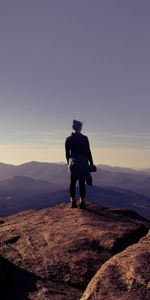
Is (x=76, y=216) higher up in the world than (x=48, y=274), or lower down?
higher up

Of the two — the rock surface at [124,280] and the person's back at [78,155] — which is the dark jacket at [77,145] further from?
the rock surface at [124,280]

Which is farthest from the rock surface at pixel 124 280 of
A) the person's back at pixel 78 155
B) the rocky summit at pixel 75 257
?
the person's back at pixel 78 155

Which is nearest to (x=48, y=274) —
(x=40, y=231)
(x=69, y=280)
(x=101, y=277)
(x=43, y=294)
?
(x=69, y=280)

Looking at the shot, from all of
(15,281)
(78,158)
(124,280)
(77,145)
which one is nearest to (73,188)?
(78,158)

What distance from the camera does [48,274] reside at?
1191 cm

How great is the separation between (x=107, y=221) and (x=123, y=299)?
7.70 metres

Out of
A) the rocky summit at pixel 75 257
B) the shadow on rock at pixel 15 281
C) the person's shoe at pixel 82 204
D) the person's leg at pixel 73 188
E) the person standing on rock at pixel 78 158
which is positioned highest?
the person standing on rock at pixel 78 158

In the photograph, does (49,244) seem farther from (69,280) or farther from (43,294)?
(43,294)

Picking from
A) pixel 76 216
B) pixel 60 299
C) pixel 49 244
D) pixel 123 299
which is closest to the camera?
pixel 123 299

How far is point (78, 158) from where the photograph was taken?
61.3 ft

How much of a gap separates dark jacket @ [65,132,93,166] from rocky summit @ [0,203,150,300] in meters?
2.87

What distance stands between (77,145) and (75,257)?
23.3 ft

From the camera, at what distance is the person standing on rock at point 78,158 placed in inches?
723

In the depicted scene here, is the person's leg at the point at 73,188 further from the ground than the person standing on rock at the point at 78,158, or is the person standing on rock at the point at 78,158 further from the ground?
the person standing on rock at the point at 78,158
